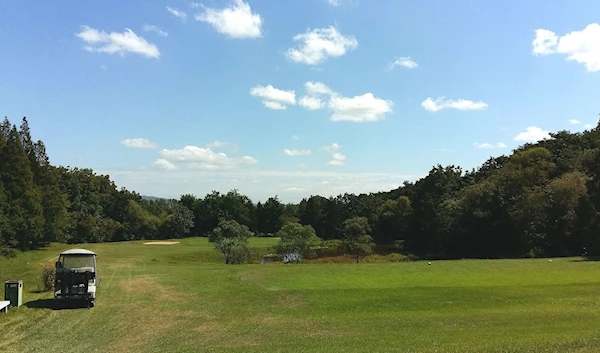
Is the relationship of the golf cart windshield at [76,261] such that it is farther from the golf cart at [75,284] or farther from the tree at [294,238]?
the tree at [294,238]

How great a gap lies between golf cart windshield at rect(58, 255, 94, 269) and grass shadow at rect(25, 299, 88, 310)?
1609mm

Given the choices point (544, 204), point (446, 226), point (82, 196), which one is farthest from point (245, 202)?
point (544, 204)

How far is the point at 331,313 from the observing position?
720 inches

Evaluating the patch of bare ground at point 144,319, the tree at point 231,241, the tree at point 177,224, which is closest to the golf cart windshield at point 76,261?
the patch of bare ground at point 144,319

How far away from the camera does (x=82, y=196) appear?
9050 centimetres

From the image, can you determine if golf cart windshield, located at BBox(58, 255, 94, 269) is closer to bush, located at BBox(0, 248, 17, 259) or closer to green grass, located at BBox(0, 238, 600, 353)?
green grass, located at BBox(0, 238, 600, 353)

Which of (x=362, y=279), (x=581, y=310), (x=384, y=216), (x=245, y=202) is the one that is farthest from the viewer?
(x=245, y=202)

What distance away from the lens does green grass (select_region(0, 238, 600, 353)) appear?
13.2 metres

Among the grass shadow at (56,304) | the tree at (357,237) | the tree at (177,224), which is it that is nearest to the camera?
the grass shadow at (56,304)

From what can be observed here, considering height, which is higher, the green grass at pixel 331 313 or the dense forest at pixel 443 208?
the dense forest at pixel 443 208

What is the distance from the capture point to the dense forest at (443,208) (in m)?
47.4

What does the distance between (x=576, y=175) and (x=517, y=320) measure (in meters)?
Answer: 38.2

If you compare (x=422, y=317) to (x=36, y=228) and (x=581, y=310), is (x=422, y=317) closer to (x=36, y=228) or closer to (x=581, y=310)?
(x=581, y=310)

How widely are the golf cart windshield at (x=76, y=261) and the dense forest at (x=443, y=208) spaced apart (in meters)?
33.2
